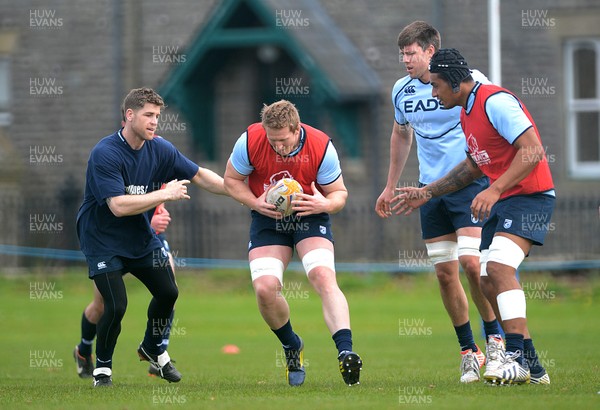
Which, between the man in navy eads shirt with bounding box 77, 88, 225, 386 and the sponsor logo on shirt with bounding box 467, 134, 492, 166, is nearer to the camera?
the sponsor logo on shirt with bounding box 467, 134, 492, 166

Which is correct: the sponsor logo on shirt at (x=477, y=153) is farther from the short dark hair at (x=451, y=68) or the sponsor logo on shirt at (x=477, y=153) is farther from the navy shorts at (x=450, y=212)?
the navy shorts at (x=450, y=212)

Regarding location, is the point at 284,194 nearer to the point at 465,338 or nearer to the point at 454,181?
the point at 454,181

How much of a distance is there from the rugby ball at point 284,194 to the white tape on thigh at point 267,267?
0.43m

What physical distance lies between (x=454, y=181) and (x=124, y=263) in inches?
118

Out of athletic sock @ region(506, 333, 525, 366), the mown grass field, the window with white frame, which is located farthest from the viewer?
the window with white frame

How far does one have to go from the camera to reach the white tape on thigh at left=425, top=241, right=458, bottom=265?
377 inches

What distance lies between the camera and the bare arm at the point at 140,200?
28.9 feet

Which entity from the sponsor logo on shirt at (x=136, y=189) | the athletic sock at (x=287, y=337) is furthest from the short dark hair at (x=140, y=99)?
the athletic sock at (x=287, y=337)

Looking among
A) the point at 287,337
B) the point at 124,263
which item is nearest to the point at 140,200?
the point at 124,263

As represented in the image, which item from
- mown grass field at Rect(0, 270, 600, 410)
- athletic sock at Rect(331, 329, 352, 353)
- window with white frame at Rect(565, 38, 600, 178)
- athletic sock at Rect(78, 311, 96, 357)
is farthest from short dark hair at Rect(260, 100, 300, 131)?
window with white frame at Rect(565, 38, 600, 178)

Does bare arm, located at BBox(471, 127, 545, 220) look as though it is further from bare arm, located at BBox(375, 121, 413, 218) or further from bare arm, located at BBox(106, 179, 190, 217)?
bare arm, located at BBox(106, 179, 190, 217)

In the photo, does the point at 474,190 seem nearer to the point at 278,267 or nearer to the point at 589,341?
the point at 278,267

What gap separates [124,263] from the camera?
9.34 m

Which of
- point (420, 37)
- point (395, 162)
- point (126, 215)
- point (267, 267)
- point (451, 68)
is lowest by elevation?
point (267, 267)
